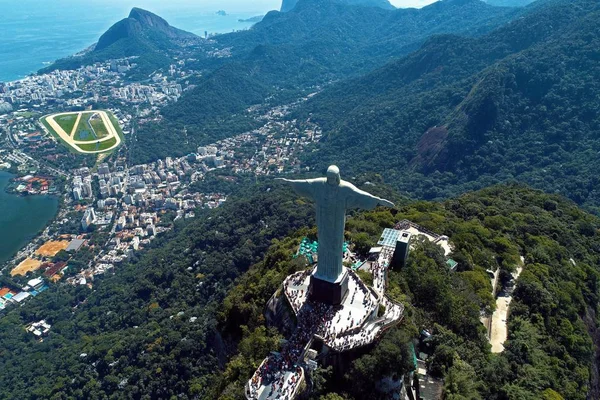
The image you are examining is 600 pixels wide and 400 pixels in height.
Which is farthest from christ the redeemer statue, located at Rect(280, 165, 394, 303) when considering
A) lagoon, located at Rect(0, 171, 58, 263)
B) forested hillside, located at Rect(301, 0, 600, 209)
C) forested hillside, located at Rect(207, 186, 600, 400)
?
lagoon, located at Rect(0, 171, 58, 263)

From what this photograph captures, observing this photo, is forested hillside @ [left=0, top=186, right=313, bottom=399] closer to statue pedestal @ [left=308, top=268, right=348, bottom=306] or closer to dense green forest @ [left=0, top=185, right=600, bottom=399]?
dense green forest @ [left=0, top=185, right=600, bottom=399]

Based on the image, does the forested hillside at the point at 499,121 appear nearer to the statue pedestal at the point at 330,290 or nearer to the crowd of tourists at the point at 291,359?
the statue pedestal at the point at 330,290

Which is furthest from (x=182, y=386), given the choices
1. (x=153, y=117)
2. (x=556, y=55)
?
(x=153, y=117)

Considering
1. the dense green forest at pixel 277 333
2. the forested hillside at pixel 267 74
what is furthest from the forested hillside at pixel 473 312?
the forested hillside at pixel 267 74

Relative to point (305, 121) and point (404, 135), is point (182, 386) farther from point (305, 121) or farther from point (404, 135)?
point (305, 121)

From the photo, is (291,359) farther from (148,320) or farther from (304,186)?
(148,320)

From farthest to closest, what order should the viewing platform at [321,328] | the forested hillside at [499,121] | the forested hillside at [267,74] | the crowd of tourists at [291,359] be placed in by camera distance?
1. the forested hillside at [267,74]
2. the forested hillside at [499,121]
3. the viewing platform at [321,328]
4. the crowd of tourists at [291,359]
